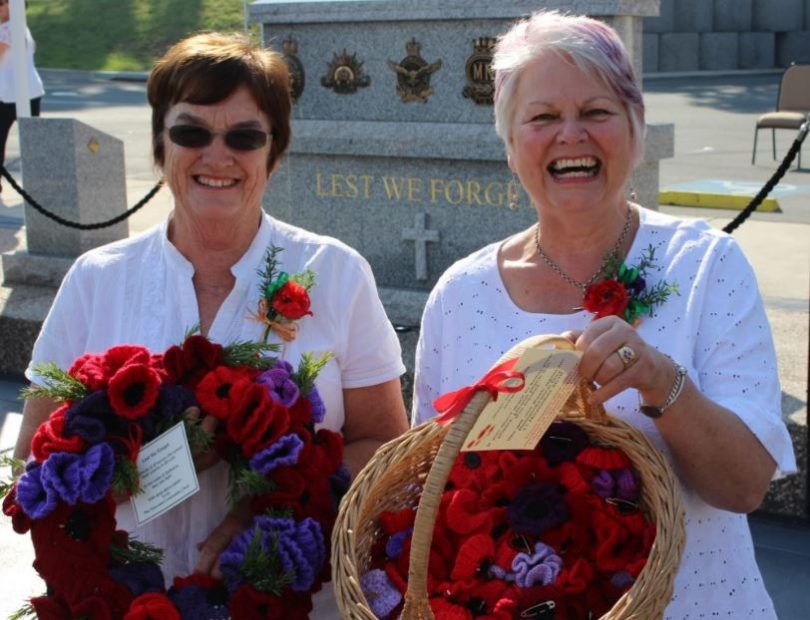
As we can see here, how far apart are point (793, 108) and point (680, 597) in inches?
480

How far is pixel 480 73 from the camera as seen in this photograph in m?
6.34

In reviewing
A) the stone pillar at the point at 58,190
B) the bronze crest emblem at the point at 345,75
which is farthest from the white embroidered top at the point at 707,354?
the stone pillar at the point at 58,190

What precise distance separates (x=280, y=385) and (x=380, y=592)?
452 millimetres

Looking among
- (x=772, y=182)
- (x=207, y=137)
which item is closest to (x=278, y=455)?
(x=207, y=137)

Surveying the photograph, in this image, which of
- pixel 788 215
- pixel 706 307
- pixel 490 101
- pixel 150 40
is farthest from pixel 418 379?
pixel 150 40

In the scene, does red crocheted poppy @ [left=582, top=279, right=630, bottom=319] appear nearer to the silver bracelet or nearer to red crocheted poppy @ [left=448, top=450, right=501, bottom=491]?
the silver bracelet

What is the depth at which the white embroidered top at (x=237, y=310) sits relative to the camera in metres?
2.73

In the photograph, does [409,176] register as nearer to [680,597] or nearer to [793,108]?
[680,597]

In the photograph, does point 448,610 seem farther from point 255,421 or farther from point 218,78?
point 218,78

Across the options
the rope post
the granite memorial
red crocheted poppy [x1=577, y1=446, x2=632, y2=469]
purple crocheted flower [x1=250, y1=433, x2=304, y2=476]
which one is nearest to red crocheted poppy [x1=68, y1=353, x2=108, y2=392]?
purple crocheted flower [x1=250, y1=433, x2=304, y2=476]

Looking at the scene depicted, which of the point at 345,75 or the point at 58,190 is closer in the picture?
the point at 345,75

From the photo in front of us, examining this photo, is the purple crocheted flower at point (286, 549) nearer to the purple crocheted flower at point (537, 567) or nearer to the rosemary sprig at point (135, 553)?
the rosemary sprig at point (135, 553)

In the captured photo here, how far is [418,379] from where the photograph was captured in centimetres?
267

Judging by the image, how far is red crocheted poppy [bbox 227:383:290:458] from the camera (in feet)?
7.44
